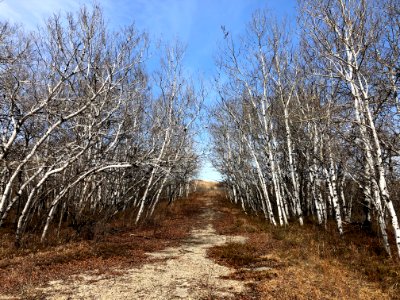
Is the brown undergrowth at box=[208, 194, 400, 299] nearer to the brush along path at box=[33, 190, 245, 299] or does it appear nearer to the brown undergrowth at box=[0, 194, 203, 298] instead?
the brush along path at box=[33, 190, 245, 299]

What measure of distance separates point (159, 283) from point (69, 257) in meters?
3.52

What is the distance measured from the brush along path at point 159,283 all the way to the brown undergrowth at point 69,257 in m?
0.51

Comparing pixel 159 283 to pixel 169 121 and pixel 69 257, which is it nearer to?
pixel 69 257

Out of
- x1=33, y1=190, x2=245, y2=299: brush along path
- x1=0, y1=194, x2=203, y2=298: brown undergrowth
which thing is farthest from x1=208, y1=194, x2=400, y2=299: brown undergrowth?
x1=0, y1=194, x2=203, y2=298: brown undergrowth

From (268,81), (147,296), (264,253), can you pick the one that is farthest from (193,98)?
(147,296)

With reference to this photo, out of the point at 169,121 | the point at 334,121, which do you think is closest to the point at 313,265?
the point at 334,121

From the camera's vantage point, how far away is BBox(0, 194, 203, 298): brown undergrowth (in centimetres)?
700

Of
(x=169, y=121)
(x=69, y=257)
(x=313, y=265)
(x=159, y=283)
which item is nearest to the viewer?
(x=159, y=283)

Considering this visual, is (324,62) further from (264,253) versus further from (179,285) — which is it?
(179,285)

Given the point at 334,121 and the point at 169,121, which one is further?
the point at 169,121

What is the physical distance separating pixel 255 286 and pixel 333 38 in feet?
26.9

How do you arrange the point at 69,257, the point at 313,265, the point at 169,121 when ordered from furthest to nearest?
the point at 169,121 < the point at 69,257 < the point at 313,265

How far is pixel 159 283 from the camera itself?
277 inches

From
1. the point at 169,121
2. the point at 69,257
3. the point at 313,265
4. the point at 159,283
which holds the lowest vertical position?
the point at 159,283
